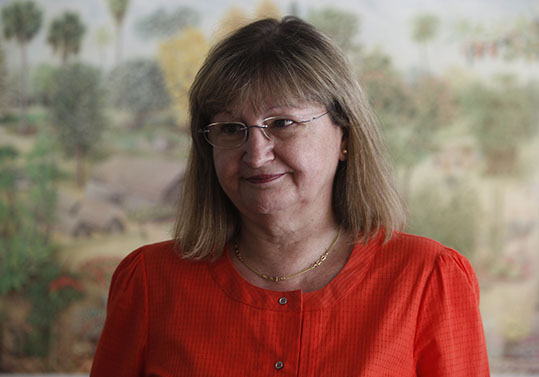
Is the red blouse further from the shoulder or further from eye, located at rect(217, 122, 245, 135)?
eye, located at rect(217, 122, 245, 135)

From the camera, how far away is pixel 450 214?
10.1 ft

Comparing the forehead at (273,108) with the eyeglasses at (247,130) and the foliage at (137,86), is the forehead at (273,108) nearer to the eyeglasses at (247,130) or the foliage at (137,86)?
the eyeglasses at (247,130)

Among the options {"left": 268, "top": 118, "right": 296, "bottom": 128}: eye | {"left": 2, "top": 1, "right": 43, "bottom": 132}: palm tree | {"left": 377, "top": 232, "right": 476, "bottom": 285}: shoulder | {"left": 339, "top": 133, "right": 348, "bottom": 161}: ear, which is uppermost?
{"left": 2, "top": 1, "right": 43, "bottom": 132}: palm tree

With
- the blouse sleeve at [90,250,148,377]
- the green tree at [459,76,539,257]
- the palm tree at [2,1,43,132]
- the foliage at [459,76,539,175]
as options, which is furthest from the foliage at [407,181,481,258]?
the palm tree at [2,1,43,132]

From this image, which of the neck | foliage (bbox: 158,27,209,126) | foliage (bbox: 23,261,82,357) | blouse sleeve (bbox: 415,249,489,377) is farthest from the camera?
foliage (bbox: 158,27,209,126)

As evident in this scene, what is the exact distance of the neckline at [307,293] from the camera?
1.28 meters

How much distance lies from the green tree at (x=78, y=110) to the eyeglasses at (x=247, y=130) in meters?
2.01

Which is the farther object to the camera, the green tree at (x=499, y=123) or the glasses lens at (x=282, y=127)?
the green tree at (x=499, y=123)

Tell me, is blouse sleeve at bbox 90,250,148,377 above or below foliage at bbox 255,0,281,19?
below

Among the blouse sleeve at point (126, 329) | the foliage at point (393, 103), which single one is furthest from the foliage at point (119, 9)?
the blouse sleeve at point (126, 329)

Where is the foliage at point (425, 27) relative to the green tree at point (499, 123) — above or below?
above

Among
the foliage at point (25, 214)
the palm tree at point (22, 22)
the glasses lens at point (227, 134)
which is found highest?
the palm tree at point (22, 22)

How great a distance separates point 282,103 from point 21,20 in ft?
7.96

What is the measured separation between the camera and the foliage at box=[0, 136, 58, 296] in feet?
9.99
